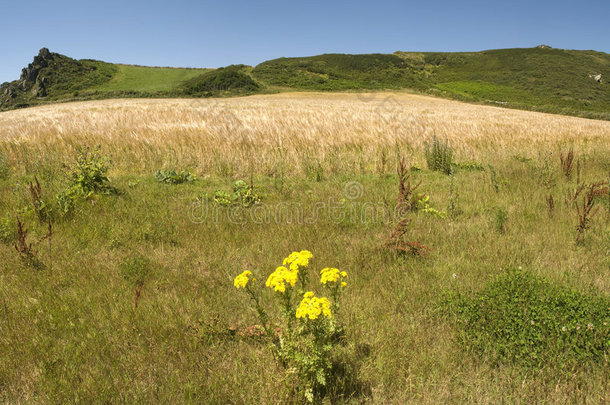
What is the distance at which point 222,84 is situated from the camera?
59719 mm

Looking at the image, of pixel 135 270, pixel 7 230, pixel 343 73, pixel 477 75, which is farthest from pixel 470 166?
pixel 477 75

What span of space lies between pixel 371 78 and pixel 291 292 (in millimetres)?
74389

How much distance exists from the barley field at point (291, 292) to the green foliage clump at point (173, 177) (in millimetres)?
60

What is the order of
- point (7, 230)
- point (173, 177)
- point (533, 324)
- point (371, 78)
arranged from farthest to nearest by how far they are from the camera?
1. point (371, 78)
2. point (173, 177)
3. point (7, 230)
4. point (533, 324)

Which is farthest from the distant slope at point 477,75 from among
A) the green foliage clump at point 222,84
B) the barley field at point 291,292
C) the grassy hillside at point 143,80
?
the barley field at point 291,292

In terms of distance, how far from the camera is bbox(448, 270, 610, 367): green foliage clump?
243 centimetres

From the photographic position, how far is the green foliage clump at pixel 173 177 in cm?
700

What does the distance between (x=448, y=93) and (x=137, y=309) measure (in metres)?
61.4

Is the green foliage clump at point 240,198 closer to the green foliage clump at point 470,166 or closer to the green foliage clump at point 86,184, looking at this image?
the green foliage clump at point 86,184

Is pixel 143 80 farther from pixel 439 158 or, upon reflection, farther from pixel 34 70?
pixel 439 158

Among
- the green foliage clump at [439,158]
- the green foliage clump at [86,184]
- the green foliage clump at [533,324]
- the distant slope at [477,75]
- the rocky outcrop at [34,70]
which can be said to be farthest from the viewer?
the rocky outcrop at [34,70]

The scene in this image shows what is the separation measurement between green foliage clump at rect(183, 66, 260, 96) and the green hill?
0.17 meters

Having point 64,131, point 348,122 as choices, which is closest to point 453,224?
point 348,122

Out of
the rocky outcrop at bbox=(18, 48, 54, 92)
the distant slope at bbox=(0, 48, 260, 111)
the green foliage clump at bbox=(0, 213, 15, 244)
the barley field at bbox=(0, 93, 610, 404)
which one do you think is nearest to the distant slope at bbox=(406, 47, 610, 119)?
the distant slope at bbox=(0, 48, 260, 111)
